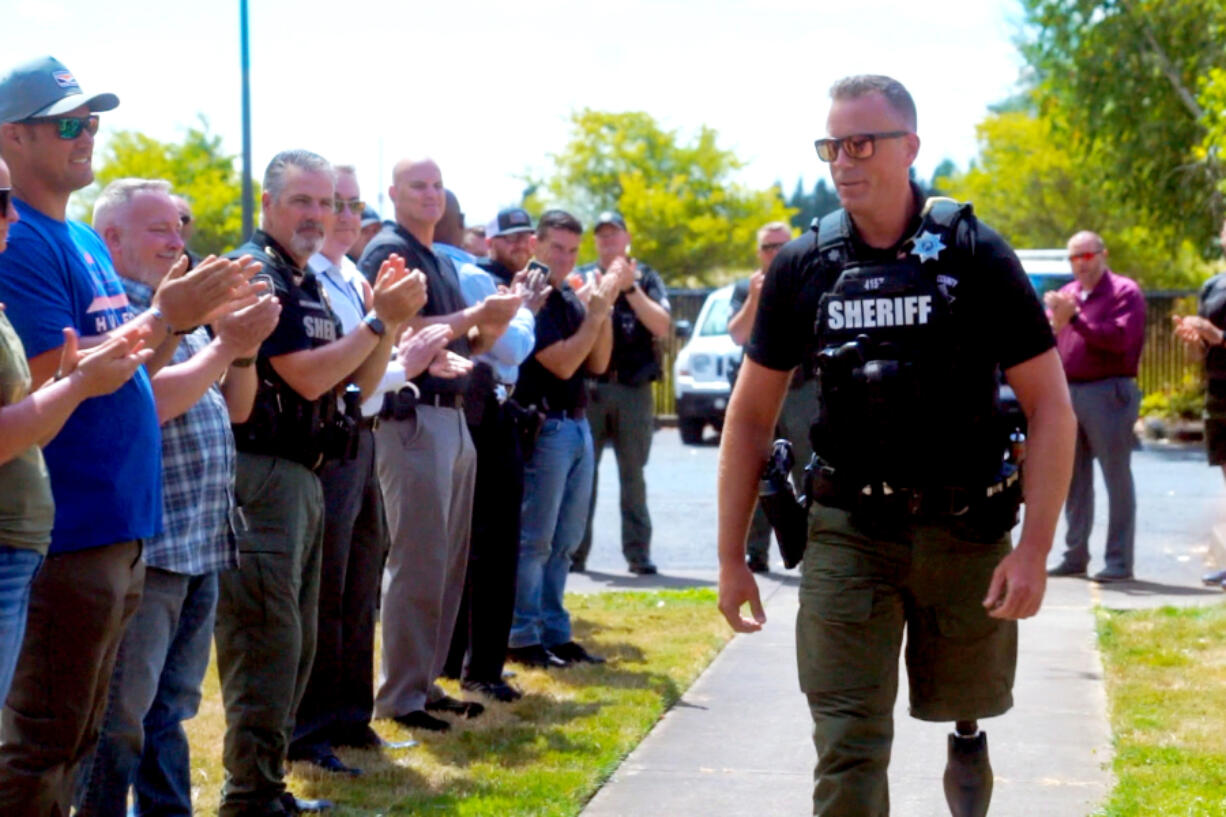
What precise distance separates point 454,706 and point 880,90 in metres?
3.50

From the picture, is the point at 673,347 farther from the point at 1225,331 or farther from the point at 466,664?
the point at 466,664

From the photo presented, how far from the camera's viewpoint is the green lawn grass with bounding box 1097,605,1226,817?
580 cm

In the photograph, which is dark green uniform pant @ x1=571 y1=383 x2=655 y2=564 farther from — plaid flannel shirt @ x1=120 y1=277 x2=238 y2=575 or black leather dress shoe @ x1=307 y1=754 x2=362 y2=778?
plaid flannel shirt @ x1=120 y1=277 x2=238 y2=575

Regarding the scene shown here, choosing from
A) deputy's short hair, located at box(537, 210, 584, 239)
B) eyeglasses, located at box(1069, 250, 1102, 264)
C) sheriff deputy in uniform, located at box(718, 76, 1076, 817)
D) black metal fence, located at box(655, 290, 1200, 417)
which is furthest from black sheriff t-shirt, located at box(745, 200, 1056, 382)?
black metal fence, located at box(655, 290, 1200, 417)

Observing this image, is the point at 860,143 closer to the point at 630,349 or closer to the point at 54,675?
the point at 54,675

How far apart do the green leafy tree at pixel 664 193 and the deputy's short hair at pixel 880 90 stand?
135ft

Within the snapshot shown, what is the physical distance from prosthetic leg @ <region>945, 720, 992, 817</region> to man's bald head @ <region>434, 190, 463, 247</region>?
3.58m

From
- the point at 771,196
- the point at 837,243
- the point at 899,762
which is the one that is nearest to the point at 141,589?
the point at 837,243

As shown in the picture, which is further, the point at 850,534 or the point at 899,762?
the point at 899,762

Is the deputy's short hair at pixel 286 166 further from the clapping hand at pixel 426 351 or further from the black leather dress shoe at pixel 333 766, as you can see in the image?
the black leather dress shoe at pixel 333 766

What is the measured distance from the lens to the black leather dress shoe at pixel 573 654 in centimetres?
835

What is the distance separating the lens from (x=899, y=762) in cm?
638

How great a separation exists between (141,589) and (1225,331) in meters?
7.30

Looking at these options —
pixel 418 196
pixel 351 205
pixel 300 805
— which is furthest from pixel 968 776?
pixel 418 196
